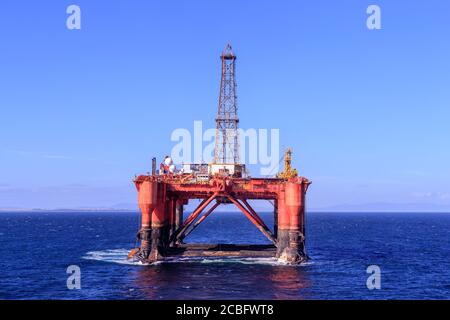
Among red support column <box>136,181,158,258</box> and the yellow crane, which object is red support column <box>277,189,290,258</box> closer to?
the yellow crane

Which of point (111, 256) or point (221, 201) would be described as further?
point (111, 256)

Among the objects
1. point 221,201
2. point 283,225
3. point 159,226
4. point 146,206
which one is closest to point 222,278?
point 283,225

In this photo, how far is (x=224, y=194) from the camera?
5609 centimetres

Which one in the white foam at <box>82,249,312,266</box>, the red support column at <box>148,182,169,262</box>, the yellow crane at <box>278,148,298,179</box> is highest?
the yellow crane at <box>278,148,298,179</box>

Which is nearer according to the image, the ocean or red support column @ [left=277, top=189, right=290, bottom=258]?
the ocean

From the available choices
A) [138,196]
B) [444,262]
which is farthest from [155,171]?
[444,262]

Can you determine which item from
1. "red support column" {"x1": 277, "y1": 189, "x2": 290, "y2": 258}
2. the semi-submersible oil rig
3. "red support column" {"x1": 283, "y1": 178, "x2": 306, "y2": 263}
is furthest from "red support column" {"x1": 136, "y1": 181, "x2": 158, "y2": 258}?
"red support column" {"x1": 283, "y1": 178, "x2": 306, "y2": 263}

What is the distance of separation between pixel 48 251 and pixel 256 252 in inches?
1354

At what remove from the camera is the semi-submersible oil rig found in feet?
177

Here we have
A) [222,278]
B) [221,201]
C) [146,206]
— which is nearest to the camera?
[222,278]

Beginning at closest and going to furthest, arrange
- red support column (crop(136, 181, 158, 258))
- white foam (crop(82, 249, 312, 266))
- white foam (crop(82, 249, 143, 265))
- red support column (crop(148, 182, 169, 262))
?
red support column (crop(136, 181, 158, 258)), white foam (crop(82, 249, 312, 266)), red support column (crop(148, 182, 169, 262)), white foam (crop(82, 249, 143, 265))

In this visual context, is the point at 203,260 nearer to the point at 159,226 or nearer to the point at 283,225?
the point at 159,226
